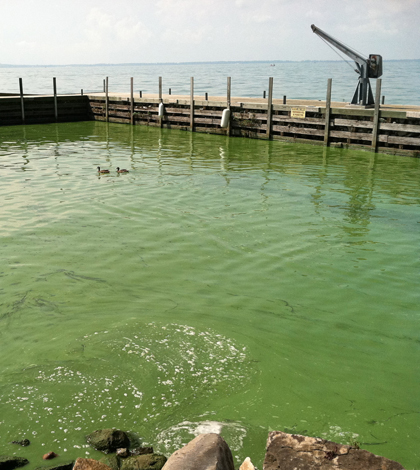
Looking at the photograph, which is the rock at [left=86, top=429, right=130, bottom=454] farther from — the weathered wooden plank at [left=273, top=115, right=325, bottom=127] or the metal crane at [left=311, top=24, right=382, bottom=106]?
the metal crane at [left=311, top=24, right=382, bottom=106]

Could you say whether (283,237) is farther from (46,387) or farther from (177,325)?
(46,387)

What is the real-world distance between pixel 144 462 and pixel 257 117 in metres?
20.7

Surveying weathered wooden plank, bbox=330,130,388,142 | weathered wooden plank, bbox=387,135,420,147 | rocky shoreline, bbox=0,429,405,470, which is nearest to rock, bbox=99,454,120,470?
rocky shoreline, bbox=0,429,405,470

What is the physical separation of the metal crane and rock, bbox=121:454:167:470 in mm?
19890

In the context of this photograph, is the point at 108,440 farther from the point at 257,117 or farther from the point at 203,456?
the point at 257,117

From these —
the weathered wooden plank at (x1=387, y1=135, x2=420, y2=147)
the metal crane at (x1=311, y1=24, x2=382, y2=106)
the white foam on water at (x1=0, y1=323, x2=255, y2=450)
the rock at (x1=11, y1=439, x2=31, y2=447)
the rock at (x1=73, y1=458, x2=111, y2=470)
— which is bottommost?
the rock at (x1=11, y1=439, x2=31, y2=447)

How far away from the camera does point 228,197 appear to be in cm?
1327

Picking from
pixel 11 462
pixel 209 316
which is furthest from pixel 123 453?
pixel 209 316

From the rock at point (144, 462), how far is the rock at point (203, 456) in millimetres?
533

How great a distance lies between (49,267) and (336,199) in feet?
24.6

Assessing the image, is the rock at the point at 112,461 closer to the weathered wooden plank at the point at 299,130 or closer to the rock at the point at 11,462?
the rock at the point at 11,462

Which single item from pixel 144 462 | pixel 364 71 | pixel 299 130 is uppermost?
pixel 364 71

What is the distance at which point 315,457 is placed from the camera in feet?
11.5

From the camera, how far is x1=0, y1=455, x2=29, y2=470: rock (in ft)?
13.8
